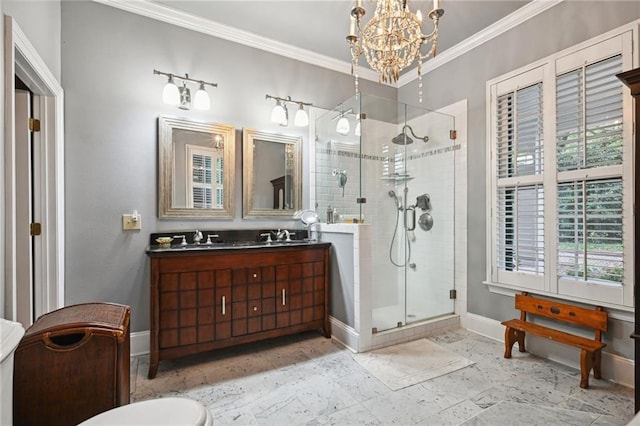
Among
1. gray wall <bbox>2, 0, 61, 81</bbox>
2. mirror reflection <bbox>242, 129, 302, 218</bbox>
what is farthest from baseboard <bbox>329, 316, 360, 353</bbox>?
gray wall <bbox>2, 0, 61, 81</bbox>

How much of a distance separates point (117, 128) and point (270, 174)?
4.21 ft

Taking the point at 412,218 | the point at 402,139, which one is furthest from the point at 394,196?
Answer: the point at 402,139

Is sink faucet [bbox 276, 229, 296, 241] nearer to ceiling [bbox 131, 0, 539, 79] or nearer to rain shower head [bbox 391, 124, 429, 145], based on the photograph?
rain shower head [bbox 391, 124, 429, 145]

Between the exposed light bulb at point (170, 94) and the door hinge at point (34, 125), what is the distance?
817mm

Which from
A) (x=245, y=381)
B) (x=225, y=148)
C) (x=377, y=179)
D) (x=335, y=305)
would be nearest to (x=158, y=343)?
(x=245, y=381)

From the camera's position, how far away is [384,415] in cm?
167

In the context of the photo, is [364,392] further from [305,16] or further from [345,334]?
[305,16]

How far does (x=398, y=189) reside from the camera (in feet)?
10.2

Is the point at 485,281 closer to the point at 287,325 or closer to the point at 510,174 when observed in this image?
the point at 510,174

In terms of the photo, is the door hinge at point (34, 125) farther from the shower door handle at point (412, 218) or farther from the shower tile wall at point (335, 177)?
the shower door handle at point (412, 218)

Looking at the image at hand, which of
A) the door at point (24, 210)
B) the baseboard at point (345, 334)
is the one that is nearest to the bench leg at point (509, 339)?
the baseboard at point (345, 334)

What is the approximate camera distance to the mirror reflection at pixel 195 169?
2514mm

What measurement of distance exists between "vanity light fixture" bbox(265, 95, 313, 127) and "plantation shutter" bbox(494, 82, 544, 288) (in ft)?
5.81

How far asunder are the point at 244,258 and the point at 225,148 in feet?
3.46
